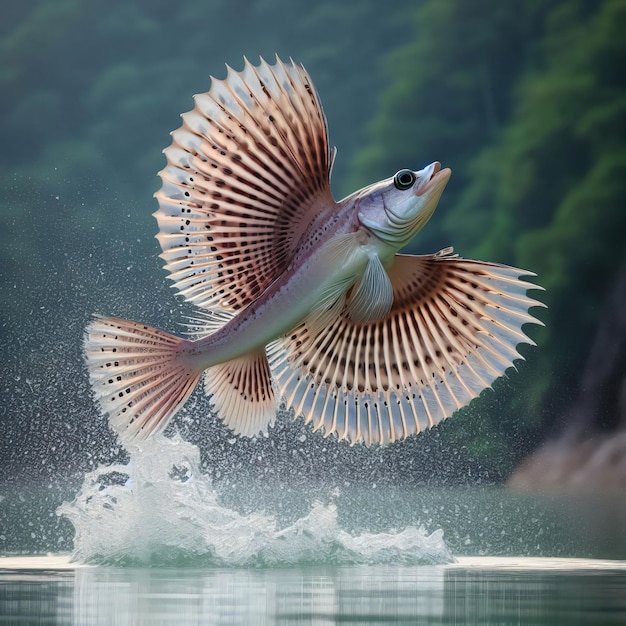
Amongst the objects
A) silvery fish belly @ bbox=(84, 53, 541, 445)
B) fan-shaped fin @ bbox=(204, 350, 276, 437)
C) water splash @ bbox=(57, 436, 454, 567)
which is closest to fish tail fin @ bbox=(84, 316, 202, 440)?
silvery fish belly @ bbox=(84, 53, 541, 445)

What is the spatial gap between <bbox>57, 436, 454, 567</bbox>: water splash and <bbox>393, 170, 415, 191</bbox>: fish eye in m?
1.80

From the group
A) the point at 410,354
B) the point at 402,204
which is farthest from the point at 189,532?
the point at 402,204

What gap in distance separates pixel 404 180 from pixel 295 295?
1.58ft

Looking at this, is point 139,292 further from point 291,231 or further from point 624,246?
point 291,231

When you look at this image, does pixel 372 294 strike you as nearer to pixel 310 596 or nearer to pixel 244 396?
pixel 244 396

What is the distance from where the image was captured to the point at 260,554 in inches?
182

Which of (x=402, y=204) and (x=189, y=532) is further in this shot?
(x=189, y=532)

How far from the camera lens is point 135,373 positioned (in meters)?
3.65

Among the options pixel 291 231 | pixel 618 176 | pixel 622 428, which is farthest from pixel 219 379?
pixel 618 176

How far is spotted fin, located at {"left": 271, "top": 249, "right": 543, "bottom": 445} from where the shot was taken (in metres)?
3.75

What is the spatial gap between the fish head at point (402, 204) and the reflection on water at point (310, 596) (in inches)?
41.7

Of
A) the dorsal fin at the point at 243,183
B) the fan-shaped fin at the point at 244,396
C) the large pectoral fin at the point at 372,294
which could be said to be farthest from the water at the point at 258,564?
the dorsal fin at the point at 243,183

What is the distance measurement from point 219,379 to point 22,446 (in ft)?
22.3

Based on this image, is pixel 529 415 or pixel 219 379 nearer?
pixel 219 379
